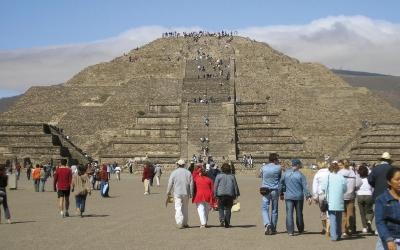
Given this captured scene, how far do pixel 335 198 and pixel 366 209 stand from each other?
73.5 inches

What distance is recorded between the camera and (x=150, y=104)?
63.4m

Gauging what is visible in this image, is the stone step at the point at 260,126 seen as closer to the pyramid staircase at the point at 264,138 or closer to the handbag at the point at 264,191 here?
the pyramid staircase at the point at 264,138

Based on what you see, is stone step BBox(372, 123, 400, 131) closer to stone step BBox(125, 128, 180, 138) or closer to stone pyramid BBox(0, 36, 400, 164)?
stone pyramid BBox(0, 36, 400, 164)

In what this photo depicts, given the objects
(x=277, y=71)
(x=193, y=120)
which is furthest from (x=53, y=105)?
(x=277, y=71)

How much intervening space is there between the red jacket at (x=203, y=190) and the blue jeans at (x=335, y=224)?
3.48 m

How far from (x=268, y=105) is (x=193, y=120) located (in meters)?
8.02

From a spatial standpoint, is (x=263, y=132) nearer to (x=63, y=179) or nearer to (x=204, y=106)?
(x=204, y=106)

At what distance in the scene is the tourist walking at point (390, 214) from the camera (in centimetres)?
886

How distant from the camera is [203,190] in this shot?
18.3m

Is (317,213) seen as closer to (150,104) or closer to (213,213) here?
(213,213)

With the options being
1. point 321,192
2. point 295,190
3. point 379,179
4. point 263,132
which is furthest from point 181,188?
point 263,132

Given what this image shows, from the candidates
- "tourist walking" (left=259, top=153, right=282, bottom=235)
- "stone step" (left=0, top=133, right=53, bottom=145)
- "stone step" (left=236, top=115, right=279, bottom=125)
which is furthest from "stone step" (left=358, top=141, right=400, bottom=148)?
"tourist walking" (left=259, top=153, right=282, bottom=235)

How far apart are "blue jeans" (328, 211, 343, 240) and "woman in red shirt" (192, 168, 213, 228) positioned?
3.33 m

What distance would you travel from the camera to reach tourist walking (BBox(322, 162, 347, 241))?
15.5m
